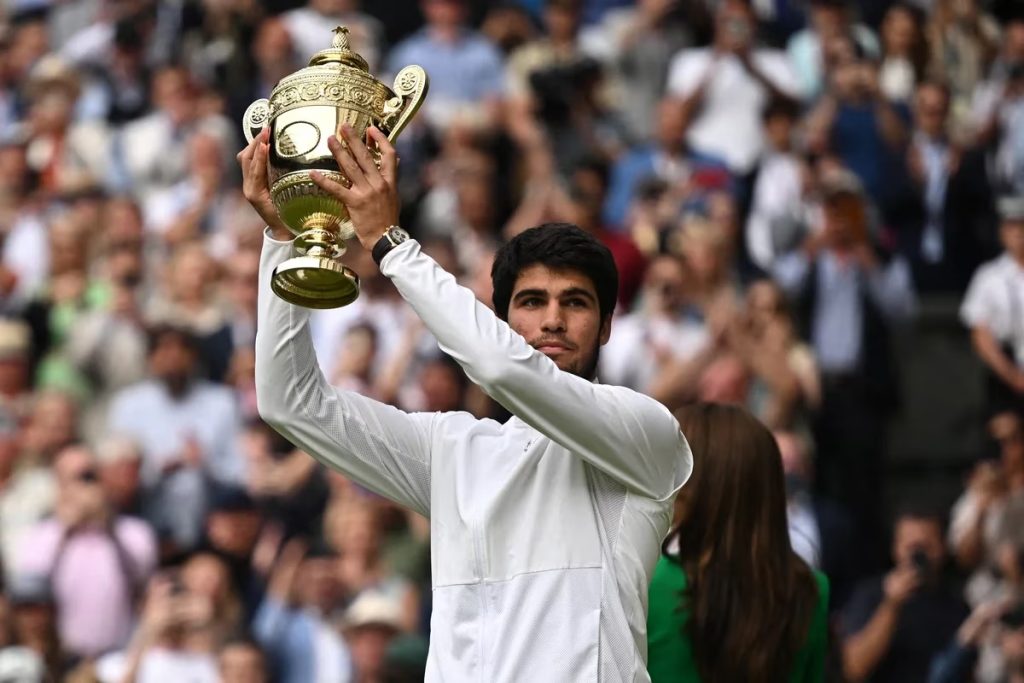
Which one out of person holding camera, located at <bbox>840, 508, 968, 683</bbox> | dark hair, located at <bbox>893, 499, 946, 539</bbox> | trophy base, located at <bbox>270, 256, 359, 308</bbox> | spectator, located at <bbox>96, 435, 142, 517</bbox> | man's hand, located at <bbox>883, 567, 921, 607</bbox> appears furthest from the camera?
spectator, located at <bbox>96, 435, 142, 517</bbox>

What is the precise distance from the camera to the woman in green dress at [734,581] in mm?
4930

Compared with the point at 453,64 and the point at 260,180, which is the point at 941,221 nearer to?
the point at 453,64

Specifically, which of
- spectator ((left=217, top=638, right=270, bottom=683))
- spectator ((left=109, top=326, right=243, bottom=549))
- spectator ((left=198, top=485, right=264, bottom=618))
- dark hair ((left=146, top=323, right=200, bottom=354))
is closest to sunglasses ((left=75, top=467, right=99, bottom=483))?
spectator ((left=109, top=326, right=243, bottom=549))

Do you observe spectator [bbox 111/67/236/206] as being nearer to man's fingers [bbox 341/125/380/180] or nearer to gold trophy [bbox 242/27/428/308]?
gold trophy [bbox 242/27/428/308]

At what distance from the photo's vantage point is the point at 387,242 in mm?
4047

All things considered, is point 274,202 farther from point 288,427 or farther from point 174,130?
point 174,130

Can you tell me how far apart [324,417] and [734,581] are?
1.25 m

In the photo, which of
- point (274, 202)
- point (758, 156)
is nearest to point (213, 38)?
point (758, 156)

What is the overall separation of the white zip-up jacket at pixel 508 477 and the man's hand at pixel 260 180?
8 centimetres

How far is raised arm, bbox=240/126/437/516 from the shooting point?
4254mm

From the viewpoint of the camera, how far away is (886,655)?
27.9 ft

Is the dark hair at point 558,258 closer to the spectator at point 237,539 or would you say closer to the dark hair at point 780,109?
the spectator at point 237,539

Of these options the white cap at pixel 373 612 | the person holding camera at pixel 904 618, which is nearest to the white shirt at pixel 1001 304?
the person holding camera at pixel 904 618

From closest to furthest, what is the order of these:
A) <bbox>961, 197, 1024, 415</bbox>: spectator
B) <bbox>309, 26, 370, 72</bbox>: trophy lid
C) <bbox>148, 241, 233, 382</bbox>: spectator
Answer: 1. <bbox>309, 26, 370, 72</bbox>: trophy lid
2. <bbox>961, 197, 1024, 415</bbox>: spectator
3. <bbox>148, 241, 233, 382</bbox>: spectator
